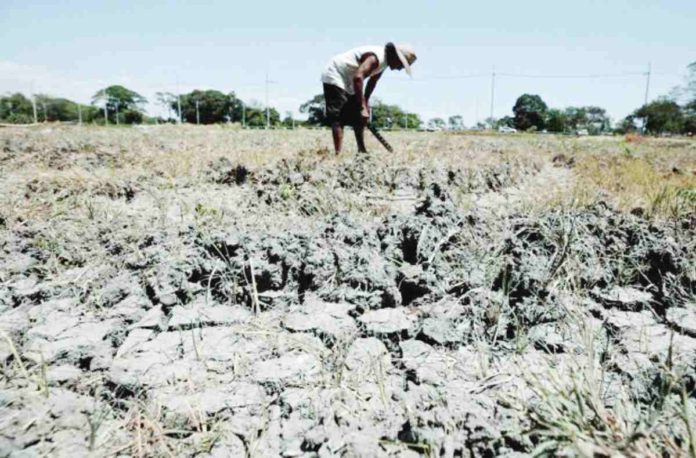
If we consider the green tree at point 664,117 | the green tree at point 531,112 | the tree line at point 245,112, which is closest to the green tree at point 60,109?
the tree line at point 245,112

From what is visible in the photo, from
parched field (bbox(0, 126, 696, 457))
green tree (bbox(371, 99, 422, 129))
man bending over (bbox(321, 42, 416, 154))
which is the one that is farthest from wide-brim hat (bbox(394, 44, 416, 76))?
green tree (bbox(371, 99, 422, 129))

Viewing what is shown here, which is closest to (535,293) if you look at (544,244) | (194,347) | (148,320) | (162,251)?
(544,244)

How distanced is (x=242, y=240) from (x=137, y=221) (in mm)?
828

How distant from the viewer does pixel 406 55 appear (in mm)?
4535

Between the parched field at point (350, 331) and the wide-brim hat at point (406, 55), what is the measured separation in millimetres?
2592

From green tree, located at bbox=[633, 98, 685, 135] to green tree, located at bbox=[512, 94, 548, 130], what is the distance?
23.5 metres

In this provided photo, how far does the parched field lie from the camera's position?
841 millimetres

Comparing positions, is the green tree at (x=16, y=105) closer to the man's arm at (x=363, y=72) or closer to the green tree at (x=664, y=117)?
the man's arm at (x=363, y=72)

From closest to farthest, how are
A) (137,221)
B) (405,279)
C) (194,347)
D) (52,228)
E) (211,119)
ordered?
1. (194,347)
2. (405,279)
3. (52,228)
4. (137,221)
5. (211,119)

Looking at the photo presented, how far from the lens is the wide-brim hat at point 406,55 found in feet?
14.2

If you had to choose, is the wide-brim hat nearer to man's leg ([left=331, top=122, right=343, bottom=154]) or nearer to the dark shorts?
the dark shorts

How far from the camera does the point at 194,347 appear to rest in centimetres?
115

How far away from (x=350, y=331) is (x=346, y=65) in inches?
145

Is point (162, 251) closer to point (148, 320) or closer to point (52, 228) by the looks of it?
point (148, 320)
